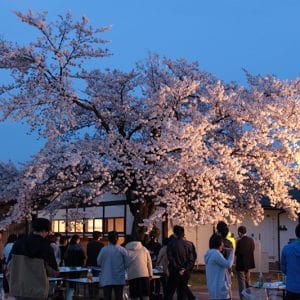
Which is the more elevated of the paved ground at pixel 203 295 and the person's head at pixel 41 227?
the person's head at pixel 41 227

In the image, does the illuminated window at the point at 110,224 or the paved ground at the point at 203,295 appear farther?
the illuminated window at the point at 110,224

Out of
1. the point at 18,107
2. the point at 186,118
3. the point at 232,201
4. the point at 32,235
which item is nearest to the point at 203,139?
the point at 186,118

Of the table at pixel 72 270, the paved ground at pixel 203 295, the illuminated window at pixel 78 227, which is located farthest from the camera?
the illuminated window at pixel 78 227

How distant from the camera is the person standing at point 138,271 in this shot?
38.6ft

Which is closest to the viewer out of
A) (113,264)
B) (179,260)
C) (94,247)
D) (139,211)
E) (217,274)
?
(217,274)

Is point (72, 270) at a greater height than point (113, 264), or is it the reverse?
point (113, 264)

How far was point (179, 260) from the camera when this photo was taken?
11867mm

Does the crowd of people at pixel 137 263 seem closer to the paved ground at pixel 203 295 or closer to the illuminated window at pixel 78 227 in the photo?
the paved ground at pixel 203 295

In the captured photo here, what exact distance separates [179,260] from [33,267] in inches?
193

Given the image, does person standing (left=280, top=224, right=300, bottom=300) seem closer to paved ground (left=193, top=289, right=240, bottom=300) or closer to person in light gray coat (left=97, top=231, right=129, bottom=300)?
person in light gray coat (left=97, top=231, right=129, bottom=300)

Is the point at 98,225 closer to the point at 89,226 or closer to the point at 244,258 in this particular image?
the point at 89,226

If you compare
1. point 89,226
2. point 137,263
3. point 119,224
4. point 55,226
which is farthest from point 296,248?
point 55,226

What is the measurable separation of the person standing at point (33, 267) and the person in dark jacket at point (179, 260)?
15.3ft

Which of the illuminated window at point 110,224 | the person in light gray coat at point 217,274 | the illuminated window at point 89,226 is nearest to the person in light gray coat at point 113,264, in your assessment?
the person in light gray coat at point 217,274
